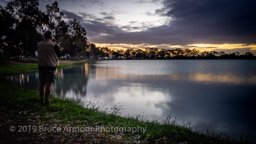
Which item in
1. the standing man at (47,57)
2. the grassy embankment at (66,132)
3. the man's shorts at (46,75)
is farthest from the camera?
the man's shorts at (46,75)

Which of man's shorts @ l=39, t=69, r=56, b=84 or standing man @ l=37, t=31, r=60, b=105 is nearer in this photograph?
standing man @ l=37, t=31, r=60, b=105

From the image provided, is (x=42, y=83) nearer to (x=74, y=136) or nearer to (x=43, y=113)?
(x=43, y=113)

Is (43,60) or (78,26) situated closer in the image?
(43,60)

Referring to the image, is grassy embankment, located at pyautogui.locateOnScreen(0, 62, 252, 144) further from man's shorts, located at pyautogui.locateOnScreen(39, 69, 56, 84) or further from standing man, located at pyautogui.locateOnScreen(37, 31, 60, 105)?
standing man, located at pyautogui.locateOnScreen(37, 31, 60, 105)

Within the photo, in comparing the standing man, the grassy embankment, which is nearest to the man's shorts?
the standing man

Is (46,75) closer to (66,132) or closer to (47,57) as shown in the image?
(47,57)

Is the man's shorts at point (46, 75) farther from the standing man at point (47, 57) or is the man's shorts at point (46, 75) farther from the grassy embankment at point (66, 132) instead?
the grassy embankment at point (66, 132)

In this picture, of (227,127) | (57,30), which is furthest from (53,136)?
(57,30)

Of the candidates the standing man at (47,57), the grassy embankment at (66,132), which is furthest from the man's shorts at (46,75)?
the grassy embankment at (66,132)

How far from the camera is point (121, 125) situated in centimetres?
497

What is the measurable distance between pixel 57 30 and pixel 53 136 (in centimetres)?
5972

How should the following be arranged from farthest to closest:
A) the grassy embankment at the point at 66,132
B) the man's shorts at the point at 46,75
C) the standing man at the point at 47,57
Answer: the man's shorts at the point at 46,75 < the standing man at the point at 47,57 < the grassy embankment at the point at 66,132

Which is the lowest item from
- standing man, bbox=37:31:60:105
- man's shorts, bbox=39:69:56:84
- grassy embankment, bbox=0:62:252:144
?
grassy embankment, bbox=0:62:252:144

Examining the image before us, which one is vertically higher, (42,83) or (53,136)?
(42,83)
